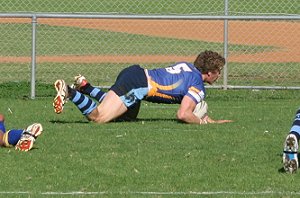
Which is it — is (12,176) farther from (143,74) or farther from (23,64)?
(23,64)

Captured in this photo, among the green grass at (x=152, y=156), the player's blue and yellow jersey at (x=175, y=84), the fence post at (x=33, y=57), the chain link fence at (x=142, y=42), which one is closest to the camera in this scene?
the green grass at (x=152, y=156)

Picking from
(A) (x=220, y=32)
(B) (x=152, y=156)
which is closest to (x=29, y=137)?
(B) (x=152, y=156)

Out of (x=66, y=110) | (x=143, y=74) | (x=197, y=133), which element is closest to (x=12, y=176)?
(x=197, y=133)

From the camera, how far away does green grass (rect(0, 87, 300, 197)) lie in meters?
8.70

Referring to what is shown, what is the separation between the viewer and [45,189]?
28.0 ft

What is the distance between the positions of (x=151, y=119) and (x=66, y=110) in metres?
1.77

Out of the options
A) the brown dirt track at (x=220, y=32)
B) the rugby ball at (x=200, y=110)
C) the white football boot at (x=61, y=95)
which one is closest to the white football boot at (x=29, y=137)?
the white football boot at (x=61, y=95)

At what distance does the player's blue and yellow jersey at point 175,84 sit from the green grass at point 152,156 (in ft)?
1.19

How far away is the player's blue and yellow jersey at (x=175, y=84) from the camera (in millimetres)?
12914

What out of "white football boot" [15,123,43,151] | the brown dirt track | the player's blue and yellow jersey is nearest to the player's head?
the player's blue and yellow jersey

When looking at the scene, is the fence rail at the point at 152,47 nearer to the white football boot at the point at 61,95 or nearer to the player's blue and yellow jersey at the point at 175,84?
the player's blue and yellow jersey at the point at 175,84

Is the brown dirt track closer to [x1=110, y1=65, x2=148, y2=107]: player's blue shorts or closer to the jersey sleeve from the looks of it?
[x1=110, y1=65, x2=148, y2=107]: player's blue shorts

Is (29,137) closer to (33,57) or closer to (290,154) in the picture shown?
(290,154)

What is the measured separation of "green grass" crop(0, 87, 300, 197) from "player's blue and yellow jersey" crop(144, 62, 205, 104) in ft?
1.19
